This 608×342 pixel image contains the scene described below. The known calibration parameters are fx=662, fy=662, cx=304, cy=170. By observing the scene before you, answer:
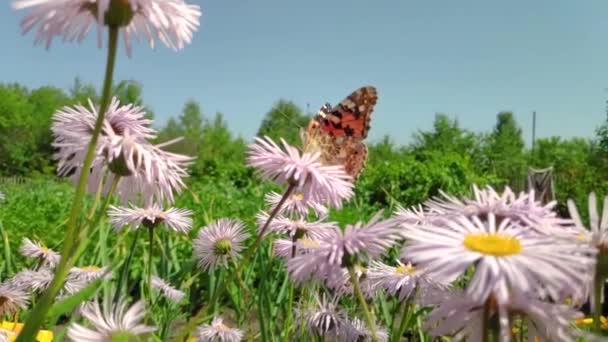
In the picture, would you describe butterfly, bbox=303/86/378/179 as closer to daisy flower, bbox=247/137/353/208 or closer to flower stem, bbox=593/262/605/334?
daisy flower, bbox=247/137/353/208

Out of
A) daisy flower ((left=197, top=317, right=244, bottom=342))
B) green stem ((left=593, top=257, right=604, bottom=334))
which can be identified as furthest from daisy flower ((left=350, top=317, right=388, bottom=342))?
green stem ((left=593, top=257, right=604, bottom=334))

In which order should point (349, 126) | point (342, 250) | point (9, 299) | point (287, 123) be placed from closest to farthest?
point (342, 250), point (9, 299), point (349, 126), point (287, 123)

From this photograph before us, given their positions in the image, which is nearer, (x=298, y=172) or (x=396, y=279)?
(x=298, y=172)

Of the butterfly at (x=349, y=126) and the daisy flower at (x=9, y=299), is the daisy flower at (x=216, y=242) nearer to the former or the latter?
the butterfly at (x=349, y=126)

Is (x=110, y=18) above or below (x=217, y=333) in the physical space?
above

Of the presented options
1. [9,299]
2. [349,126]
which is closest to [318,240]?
[9,299]

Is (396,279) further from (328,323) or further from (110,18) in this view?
(110,18)
